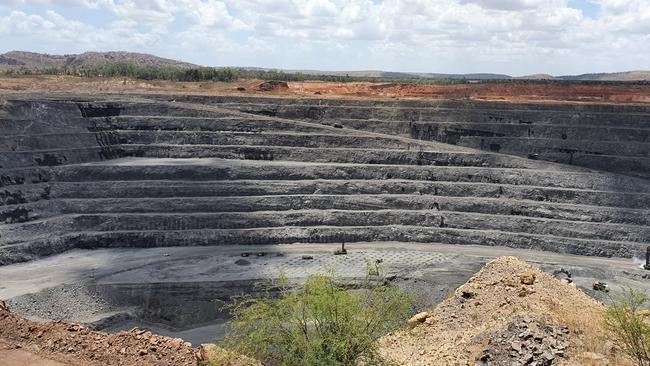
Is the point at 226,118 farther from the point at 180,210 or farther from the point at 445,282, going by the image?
the point at 445,282

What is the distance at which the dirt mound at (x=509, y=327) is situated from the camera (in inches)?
646

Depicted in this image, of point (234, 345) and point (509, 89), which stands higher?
point (509, 89)

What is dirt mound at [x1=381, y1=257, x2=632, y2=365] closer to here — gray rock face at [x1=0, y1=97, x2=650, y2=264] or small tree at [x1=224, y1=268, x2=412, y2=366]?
small tree at [x1=224, y1=268, x2=412, y2=366]

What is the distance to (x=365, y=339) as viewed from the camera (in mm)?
14625

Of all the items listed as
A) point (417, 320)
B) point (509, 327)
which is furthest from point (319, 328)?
point (417, 320)

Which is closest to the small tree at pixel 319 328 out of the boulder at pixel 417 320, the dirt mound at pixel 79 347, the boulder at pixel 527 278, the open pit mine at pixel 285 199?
the dirt mound at pixel 79 347

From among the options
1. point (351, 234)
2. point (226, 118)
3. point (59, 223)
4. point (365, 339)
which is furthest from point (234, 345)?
point (226, 118)

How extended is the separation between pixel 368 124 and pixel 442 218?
16365mm

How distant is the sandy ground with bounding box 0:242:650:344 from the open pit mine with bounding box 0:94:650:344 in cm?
15

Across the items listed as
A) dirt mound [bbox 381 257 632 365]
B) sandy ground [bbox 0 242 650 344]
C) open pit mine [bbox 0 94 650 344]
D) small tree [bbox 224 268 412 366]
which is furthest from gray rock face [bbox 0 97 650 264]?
small tree [bbox 224 268 412 366]

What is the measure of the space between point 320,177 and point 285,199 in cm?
444

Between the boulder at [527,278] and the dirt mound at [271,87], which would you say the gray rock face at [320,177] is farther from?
the boulder at [527,278]

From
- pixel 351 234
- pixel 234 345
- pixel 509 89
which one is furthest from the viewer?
pixel 509 89

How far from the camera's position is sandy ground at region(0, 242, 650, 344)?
92.6ft
